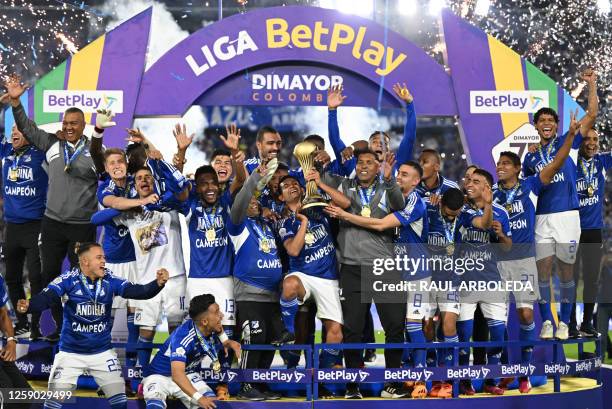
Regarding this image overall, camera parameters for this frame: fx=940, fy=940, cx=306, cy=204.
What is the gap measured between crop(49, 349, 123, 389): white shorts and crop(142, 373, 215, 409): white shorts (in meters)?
0.23

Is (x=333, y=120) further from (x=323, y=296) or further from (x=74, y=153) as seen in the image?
(x=74, y=153)

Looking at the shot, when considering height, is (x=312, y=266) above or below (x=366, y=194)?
below

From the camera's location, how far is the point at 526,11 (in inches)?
772

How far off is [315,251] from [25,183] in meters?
2.75

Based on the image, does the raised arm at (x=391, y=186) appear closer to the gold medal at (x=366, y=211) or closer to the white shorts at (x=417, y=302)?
the gold medal at (x=366, y=211)

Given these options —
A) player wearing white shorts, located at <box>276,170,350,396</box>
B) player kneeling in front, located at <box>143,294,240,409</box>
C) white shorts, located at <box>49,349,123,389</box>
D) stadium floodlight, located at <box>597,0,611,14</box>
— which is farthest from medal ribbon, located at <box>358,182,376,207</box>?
stadium floodlight, located at <box>597,0,611,14</box>

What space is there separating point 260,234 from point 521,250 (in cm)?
223

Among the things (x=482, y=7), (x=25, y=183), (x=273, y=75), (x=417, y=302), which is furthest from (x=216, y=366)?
(x=482, y=7)

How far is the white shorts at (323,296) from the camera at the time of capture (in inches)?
287

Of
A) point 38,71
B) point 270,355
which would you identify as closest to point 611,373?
point 270,355

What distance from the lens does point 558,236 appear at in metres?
8.18

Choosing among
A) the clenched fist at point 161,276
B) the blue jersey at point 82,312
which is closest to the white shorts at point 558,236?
the clenched fist at point 161,276

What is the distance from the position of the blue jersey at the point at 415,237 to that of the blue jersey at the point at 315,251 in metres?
0.54

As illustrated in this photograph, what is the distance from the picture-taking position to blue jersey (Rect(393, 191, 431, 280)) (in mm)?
7316
